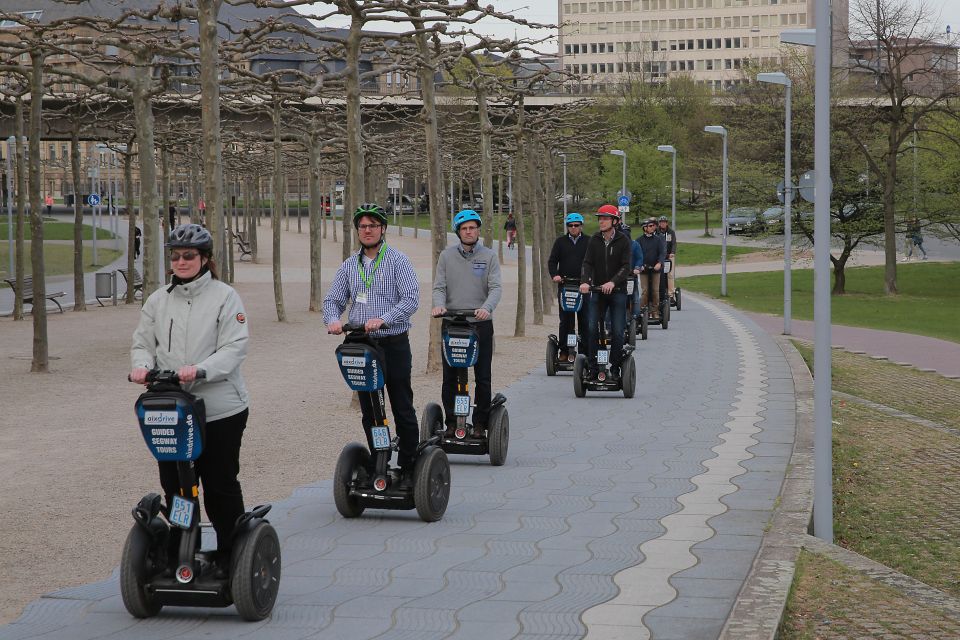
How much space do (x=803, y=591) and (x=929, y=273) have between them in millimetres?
50668

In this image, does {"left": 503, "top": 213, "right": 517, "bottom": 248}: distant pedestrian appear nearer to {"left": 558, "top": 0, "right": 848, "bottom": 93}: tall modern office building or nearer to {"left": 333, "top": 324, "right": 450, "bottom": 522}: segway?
{"left": 333, "top": 324, "right": 450, "bottom": 522}: segway

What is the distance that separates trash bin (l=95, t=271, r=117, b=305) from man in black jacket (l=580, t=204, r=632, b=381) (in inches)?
876

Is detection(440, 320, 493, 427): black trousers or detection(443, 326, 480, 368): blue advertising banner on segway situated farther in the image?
detection(440, 320, 493, 427): black trousers

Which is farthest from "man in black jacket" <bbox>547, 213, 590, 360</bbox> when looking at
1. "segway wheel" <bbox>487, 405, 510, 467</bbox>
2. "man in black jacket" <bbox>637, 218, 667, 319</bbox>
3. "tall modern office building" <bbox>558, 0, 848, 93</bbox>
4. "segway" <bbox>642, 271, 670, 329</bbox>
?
"tall modern office building" <bbox>558, 0, 848, 93</bbox>

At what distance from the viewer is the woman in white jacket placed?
5.62 m

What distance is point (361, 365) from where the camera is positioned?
24.4 ft

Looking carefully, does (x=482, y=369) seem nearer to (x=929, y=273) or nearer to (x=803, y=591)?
(x=803, y=591)

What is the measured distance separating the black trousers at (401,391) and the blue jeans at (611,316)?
671cm

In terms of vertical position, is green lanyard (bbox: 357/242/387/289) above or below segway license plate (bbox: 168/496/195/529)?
above

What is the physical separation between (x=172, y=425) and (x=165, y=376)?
0.22 m

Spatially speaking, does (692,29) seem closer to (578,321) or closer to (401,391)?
(578,321)

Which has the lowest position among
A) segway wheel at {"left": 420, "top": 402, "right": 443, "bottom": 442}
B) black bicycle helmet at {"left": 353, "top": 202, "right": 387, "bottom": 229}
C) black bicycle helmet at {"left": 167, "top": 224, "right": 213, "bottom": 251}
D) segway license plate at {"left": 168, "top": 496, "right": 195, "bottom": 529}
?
segway wheel at {"left": 420, "top": 402, "right": 443, "bottom": 442}

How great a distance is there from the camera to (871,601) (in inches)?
241

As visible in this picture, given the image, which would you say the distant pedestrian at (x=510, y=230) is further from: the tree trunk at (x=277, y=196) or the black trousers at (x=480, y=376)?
the black trousers at (x=480, y=376)
